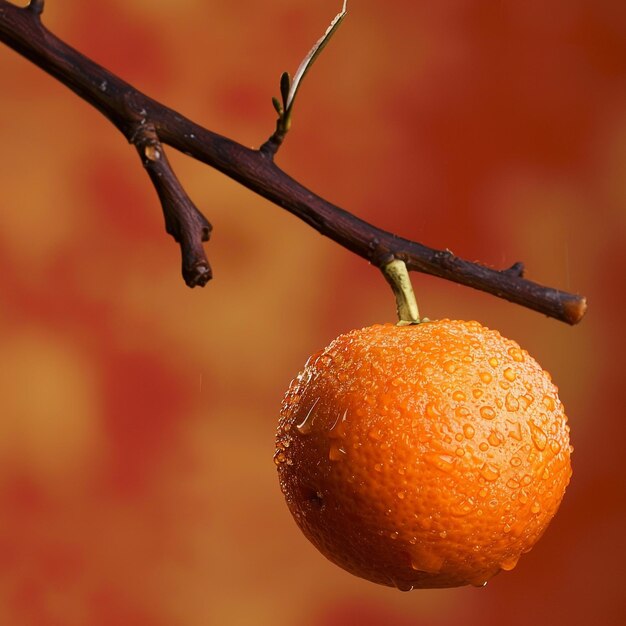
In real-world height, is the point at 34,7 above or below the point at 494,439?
above

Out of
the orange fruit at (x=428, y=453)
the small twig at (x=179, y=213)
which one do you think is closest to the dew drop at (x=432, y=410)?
the orange fruit at (x=428, y=453)

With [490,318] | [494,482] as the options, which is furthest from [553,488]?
[490,318]

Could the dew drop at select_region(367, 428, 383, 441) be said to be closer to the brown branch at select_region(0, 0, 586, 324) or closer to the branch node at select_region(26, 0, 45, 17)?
the brown branch at select_region(0, 0, 586, 324)

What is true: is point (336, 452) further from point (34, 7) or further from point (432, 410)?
point (34, 7)

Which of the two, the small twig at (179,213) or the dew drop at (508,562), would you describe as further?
the dew drop at (508,562)

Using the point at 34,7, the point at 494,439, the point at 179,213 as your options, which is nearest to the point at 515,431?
the point at 494,439

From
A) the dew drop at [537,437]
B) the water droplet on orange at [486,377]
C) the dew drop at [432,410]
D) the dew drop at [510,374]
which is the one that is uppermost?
the dew drop at [510,374]

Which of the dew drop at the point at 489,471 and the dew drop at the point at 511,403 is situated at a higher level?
the dew drop at the point at 511,403

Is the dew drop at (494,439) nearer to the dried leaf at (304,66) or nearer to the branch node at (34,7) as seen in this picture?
the dried leaf at (304,66)
